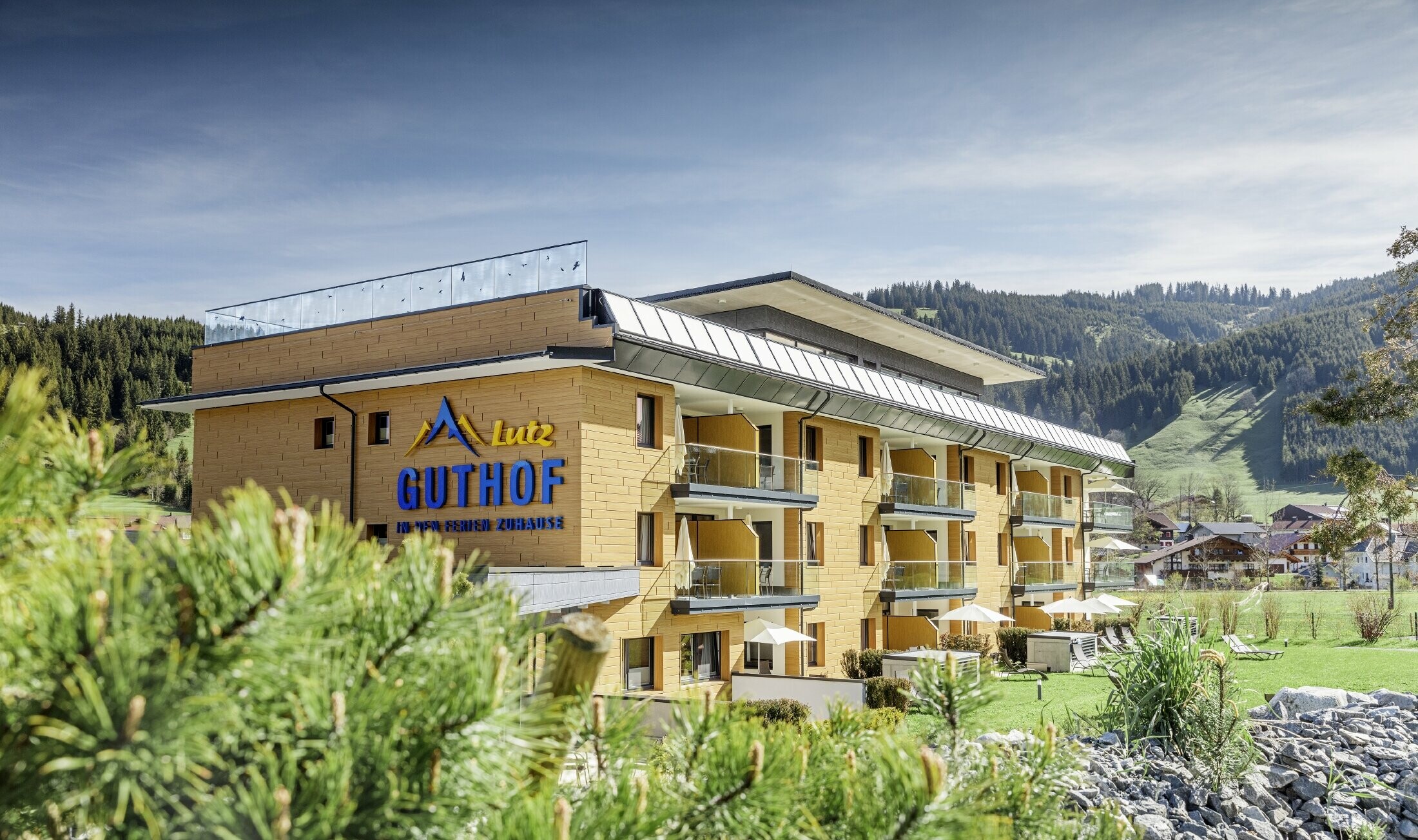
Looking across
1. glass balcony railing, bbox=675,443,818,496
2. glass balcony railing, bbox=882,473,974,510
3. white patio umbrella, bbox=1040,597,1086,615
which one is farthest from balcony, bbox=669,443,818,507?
white patio umbrella, bbox=1040,597,1086,615

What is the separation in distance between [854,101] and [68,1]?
16.8 metres

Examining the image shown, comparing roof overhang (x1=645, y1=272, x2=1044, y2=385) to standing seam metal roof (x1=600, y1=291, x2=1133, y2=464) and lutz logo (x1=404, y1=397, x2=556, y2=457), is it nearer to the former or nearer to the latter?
standing seam metal roof (x1=600, y1=291, x2=1133, y2=464)

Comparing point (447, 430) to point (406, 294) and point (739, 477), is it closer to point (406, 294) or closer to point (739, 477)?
point (406, 294)

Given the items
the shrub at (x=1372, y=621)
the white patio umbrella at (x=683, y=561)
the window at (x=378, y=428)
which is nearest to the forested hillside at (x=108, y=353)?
the window at (x=378, y=428)

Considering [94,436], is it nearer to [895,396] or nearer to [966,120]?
[966,120]

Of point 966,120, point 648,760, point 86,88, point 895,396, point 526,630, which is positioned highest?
point 86,88

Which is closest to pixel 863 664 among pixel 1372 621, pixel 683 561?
pixel 683 561

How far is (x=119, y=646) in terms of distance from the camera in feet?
6.23

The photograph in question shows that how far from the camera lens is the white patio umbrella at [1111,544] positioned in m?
49.7

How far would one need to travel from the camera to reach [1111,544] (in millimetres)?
51250

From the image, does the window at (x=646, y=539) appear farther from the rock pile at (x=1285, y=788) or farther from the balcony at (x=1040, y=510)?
the balcony at (x=1040, y=510)

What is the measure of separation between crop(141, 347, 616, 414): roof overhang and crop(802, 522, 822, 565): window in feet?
32.2

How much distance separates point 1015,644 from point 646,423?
17.3 metres

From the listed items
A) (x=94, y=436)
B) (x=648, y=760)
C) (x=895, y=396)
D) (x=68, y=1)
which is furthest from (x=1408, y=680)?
(x=68, y=1)
